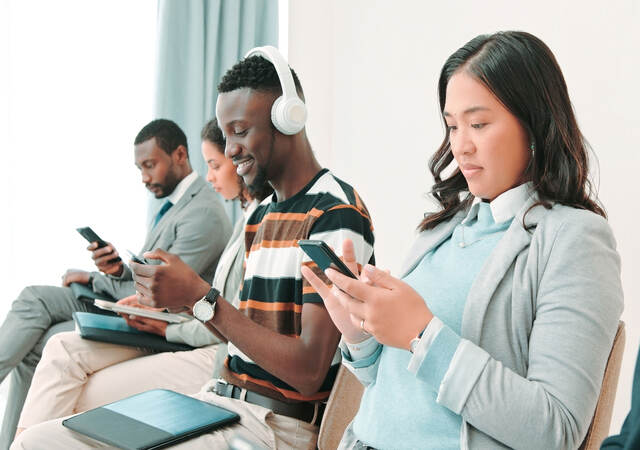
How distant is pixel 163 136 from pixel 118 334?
1.03 metres

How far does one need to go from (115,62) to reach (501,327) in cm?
296

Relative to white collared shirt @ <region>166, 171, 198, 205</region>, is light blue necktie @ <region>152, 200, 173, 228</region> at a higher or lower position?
lower

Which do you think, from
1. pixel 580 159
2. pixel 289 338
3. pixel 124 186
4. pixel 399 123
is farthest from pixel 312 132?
pixel 580 159

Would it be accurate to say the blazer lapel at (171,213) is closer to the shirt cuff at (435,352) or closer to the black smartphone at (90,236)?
the black smartphone at (90,236)

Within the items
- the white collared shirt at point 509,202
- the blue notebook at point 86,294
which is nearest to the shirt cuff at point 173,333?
the blue notebook at point 86,294

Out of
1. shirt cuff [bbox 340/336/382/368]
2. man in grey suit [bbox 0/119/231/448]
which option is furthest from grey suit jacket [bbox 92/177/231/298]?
shirt cuff [bbox 340/336/382/368]

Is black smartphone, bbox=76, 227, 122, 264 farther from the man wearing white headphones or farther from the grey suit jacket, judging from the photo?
the man wearing white headphones

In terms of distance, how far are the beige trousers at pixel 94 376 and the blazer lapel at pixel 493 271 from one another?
1.14 m

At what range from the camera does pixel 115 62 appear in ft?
11.0

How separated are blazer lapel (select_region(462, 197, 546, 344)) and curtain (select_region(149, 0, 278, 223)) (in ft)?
8.45

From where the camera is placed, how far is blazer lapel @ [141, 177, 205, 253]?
2.51m

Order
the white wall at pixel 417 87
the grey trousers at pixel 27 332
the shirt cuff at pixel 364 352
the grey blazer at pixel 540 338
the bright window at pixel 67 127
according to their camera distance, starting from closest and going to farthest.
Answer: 1. the grey blazer at pixel 540 338
2. the shirt cuff at pixel 364 352
3. the white wall at pixel 417 87
4. the grey trousers at pixel 27 332
5. the bright window at pixel 67 127

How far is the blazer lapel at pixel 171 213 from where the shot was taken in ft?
8.23

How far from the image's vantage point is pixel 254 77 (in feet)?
5.00
